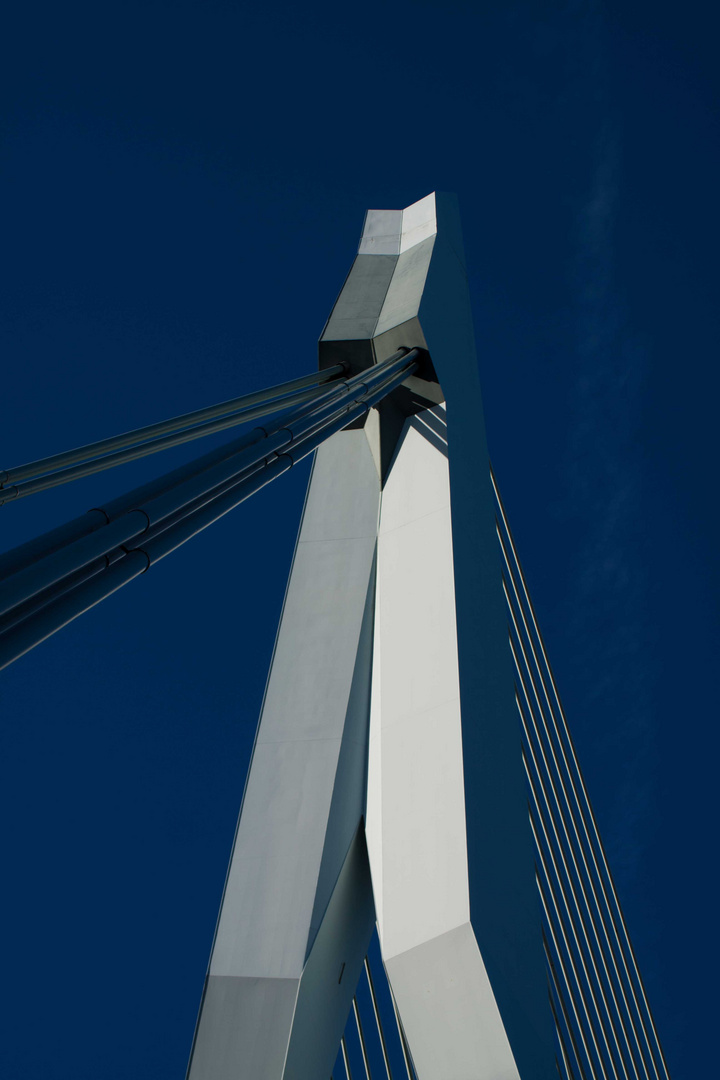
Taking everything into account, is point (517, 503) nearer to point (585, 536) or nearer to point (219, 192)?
point (585, 536)

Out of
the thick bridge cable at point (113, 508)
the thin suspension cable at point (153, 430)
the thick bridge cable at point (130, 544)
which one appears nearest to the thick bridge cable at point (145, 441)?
the thin suspension cable at point (153, 430)

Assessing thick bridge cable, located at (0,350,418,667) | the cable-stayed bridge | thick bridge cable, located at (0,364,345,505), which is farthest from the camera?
the cable-stayed bridge

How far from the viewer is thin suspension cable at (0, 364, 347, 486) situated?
4.74 metres

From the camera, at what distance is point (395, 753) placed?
715 centimetres

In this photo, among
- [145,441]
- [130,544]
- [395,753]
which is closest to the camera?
[130,544]

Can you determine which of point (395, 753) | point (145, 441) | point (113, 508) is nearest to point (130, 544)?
point (113, 508)

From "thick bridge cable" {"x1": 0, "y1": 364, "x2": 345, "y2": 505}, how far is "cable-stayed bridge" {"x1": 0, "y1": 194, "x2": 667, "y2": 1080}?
0.02 metres

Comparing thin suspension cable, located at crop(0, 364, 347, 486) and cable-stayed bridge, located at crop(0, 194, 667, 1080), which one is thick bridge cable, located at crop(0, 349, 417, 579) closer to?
cable-stayed bridge, located at crop(0, 194, 667, 1080)

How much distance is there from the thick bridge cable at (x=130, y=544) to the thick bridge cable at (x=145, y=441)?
43cm

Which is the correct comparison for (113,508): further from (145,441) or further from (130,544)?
(145,441)

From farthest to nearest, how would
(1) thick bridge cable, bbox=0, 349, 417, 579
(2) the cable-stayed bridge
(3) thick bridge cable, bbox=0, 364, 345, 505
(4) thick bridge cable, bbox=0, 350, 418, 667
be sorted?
(2) the cable-stayed bridge, (3) thick bridge cable, bbox=0, 364, 345, 505, (1) thick bridge cable, bbox=0, 349, 417, 579, (4) thick bridge cable, bbox=0, 350, 418, 667

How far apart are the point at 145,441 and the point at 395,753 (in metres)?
2.66

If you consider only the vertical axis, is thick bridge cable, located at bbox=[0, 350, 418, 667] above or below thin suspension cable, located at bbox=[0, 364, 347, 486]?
below

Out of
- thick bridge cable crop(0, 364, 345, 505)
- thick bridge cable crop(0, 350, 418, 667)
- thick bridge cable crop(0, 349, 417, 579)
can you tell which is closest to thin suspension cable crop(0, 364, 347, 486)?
thick bridge cable crop(0, 364, 345, 505)
